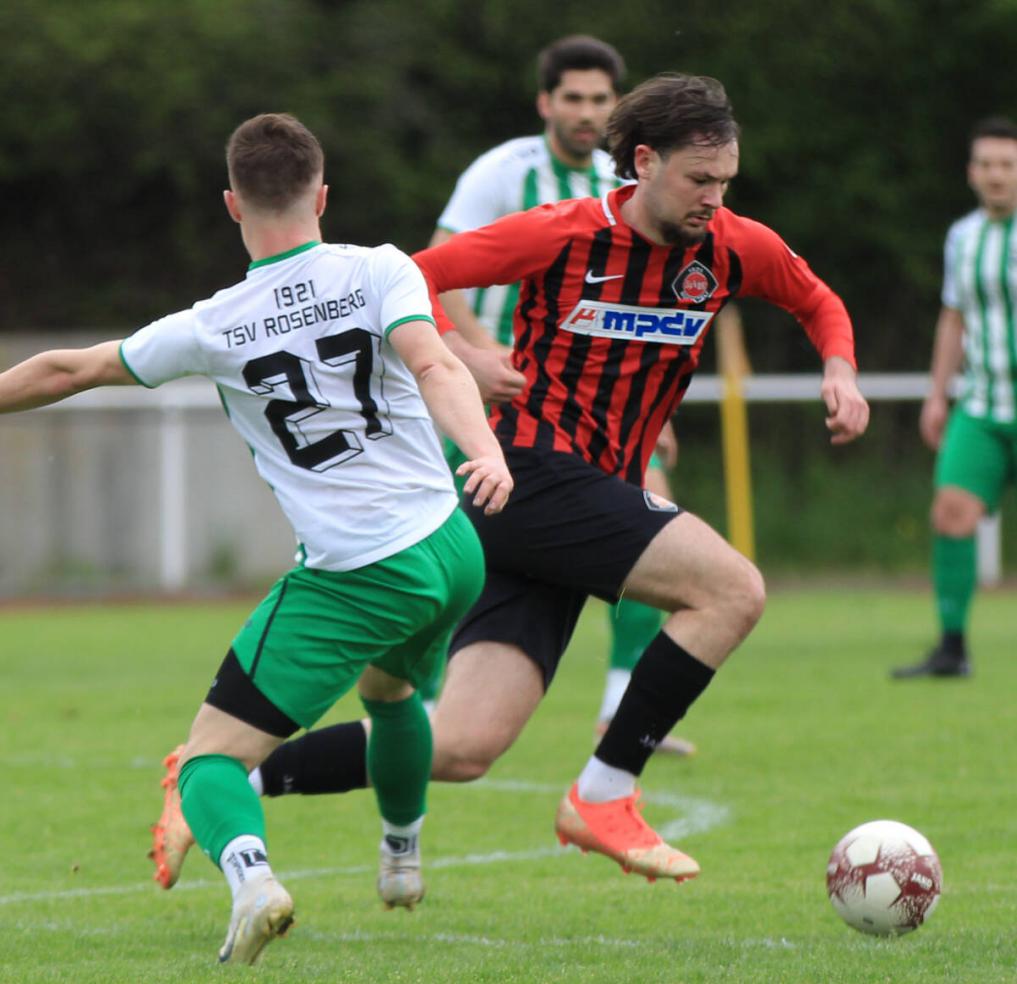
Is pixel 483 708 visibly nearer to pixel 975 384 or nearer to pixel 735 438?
pixel 975 384

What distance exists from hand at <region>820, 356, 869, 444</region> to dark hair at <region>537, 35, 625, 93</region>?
2.56m

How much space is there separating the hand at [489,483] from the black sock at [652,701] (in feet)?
3.55

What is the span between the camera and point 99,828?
6.10m

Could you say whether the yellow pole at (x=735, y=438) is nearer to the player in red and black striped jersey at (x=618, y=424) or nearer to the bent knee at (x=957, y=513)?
the bent knee at (x=957, y=513)

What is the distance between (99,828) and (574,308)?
93.3 inches

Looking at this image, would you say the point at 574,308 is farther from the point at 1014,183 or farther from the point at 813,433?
the point at 813,433

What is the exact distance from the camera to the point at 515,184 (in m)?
7.12

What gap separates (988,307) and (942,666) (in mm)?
1757

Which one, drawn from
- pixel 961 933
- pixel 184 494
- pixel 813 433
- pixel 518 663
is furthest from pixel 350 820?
pixel 813 433

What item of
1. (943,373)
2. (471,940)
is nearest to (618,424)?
(471,940)

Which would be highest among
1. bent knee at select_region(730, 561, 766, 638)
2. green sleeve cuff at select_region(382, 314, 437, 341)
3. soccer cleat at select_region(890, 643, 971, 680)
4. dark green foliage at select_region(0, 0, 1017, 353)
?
dark green foliage at select_region(0, 0, 1017, 353)

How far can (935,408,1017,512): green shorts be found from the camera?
9.23m

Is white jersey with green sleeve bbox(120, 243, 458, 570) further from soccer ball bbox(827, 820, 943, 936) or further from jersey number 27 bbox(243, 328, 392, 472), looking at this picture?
soccer ball bbox(827, 820, 943, 936)

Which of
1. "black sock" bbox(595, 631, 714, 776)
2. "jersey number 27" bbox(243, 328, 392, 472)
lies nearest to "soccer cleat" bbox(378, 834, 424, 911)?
"black sock" bbox(595, 631, 714, 776)
